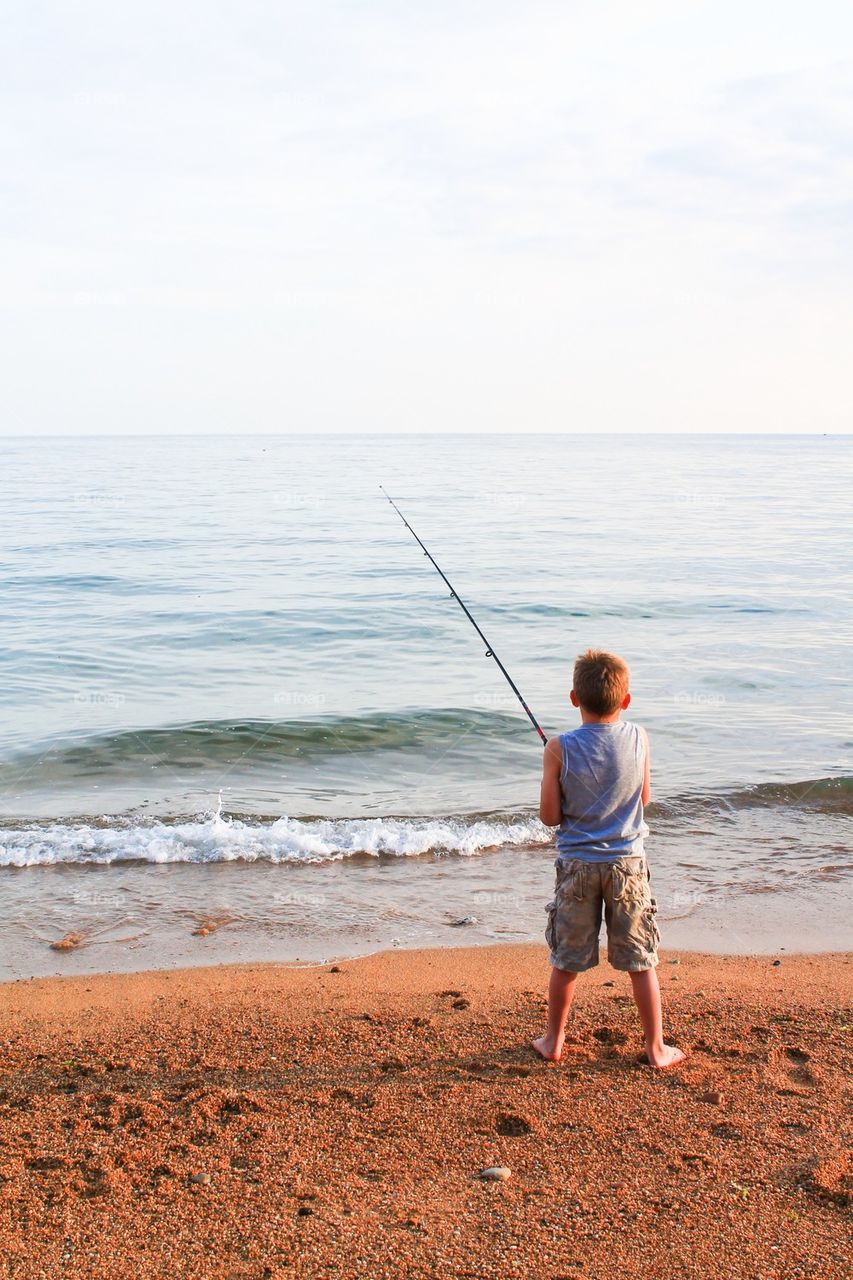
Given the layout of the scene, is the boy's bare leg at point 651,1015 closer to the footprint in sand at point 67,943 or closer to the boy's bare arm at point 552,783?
the boy's bare arm at point 552,783

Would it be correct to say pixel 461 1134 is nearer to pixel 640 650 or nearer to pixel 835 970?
pixel 835 970

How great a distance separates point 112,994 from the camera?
446cm

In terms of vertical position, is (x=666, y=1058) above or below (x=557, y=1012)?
below

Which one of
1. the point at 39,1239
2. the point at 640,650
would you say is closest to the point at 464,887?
the point at 39,1239

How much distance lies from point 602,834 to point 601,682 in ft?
1.70
